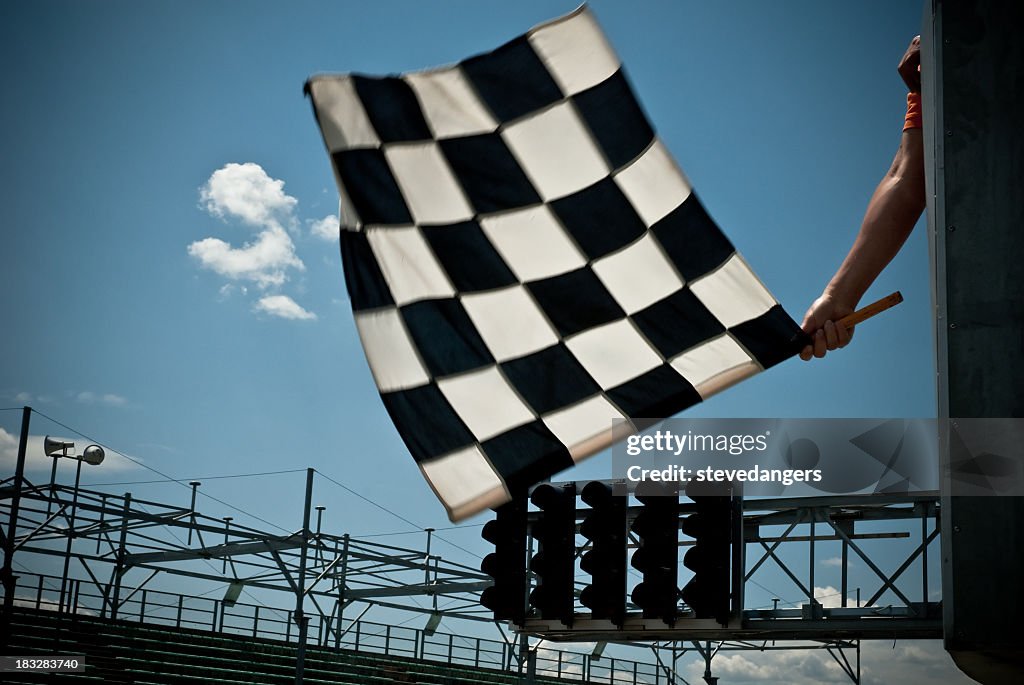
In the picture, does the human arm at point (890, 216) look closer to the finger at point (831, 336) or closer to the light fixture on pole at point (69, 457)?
the finger at point (831, 336)

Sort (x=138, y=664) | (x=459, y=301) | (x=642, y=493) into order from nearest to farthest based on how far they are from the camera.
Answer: (x=459, y=301) < (x=642, y=493) < (x=138, y=664)

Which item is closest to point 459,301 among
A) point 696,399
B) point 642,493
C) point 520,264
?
point 520,264

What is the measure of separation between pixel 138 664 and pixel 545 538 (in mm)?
10335

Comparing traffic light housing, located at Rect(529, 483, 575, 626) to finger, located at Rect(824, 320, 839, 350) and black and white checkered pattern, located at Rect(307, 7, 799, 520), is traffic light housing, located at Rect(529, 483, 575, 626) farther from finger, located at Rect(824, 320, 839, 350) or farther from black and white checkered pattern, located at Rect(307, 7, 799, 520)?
finger, located at Rect(824, 320, 839, 350)

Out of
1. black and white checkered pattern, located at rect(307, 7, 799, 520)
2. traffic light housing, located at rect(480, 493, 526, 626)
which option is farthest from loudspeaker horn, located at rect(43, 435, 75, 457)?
black and white checkered pattern, located at rect(307, 7, 799, 520)

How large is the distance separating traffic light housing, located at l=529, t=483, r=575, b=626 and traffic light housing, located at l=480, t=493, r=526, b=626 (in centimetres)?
18

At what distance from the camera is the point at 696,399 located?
10.9 ft

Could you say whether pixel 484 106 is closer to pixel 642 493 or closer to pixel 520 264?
pixel 520 264

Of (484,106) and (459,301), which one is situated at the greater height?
(484,106)

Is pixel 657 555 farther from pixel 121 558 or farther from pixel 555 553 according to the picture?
pixel 121 558

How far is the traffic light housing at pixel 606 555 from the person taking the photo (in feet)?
37.5

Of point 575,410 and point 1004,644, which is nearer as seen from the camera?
point 1004,644

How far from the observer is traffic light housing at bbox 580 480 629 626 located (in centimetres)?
1143

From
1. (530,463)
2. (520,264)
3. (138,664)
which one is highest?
(520,264)
